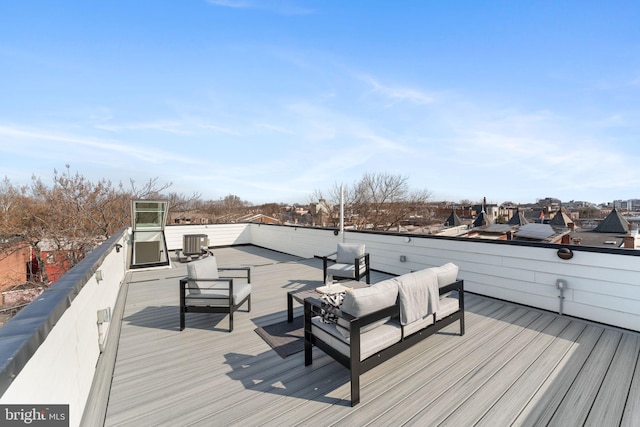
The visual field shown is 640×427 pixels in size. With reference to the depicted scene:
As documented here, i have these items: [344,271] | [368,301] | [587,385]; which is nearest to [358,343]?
[368,301]

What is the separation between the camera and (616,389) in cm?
221

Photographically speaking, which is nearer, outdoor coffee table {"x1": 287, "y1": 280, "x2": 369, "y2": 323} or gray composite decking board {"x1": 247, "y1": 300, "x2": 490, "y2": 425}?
gray composite decking board {"x1": 247, "y1": 300, "x2": 490, "y2": 425}

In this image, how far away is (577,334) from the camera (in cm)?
317

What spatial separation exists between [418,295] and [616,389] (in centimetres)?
165

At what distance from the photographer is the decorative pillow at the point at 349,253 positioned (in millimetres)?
5180

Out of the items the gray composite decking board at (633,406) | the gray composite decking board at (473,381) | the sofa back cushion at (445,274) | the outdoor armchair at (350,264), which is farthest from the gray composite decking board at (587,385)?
the outdoor armchair at (350,264)

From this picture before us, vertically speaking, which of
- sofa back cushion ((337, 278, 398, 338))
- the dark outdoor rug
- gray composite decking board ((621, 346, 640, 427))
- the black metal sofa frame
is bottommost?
gray composite decking board ((621, 346, 640, 427))

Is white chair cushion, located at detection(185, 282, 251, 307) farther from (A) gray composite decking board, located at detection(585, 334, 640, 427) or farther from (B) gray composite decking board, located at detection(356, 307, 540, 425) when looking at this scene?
(A) gray composite decking board, located at detection(585, 334, 640, 427)

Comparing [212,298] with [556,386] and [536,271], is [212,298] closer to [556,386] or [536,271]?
[556,386]

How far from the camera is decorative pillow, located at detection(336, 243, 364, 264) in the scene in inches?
204

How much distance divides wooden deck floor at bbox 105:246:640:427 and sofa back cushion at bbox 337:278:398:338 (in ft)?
1.73

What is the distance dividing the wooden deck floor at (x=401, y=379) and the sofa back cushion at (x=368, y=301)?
0.53 m

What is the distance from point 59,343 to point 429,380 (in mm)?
2602

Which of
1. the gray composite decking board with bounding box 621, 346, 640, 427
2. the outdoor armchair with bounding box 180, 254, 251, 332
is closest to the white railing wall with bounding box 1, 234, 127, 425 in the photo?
the outdoor armchair with bounding box 180, 254, 251, 332
